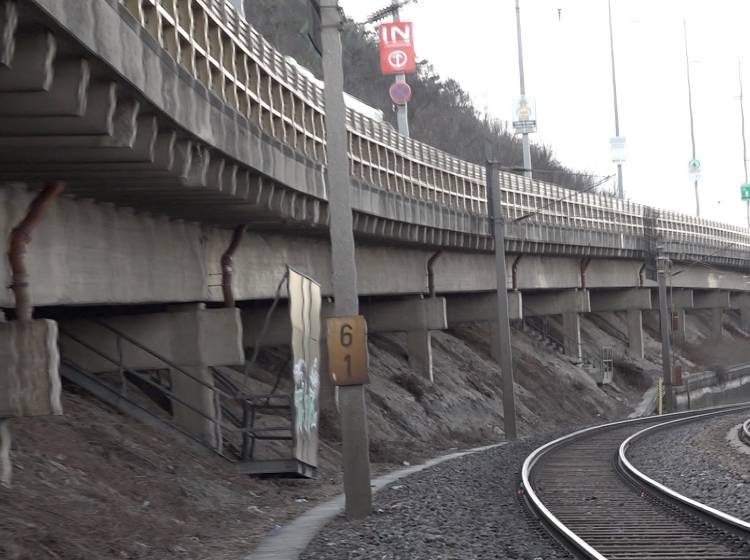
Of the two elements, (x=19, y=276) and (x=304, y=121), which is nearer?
(x=19, y=276)

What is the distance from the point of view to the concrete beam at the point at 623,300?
78438 mm

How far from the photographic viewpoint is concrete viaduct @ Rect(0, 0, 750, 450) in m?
12.7

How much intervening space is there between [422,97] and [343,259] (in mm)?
124904

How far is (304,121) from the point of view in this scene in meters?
28.5

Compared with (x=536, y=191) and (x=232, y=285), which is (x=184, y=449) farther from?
(x=536, y=191)

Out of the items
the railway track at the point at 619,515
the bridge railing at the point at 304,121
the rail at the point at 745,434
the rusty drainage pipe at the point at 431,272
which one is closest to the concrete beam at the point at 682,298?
the bridge railing at the point at 304,121

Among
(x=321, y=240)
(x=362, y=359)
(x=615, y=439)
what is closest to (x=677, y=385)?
(x=615, y=439)

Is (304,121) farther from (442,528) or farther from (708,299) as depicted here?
(708,299)

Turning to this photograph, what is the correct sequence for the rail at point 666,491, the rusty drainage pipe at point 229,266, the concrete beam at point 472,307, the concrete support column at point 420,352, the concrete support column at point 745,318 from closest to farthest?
the rail at point 666,491, the rusty drainage pipe at point 229,266, the concrete support column at point 420,352, the concrete beam at point 472,307, the concrete support column at point 745,318

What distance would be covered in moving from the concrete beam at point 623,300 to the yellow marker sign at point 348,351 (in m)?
59.9

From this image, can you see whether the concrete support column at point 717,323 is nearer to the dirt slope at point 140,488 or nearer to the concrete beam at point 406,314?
the concrete beam at point 406,314

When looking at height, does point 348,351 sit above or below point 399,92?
below

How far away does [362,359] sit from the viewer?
19.3 m

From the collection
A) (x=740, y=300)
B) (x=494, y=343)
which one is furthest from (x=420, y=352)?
(x=740, y=300)
